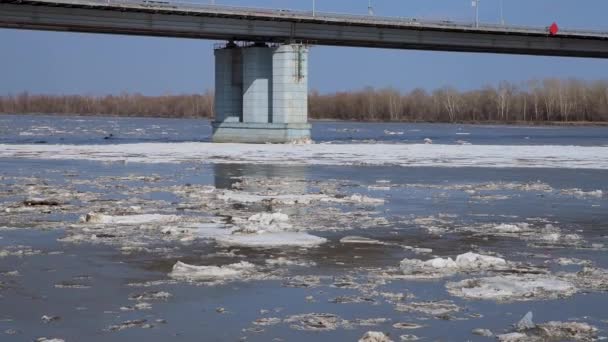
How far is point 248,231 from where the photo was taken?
1515 cm

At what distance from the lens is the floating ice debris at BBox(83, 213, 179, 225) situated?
16531 millimetres

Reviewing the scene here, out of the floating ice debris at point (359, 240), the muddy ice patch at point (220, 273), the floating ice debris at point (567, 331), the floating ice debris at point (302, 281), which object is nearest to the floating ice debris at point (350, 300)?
the floating ice debris at point (302, 281)

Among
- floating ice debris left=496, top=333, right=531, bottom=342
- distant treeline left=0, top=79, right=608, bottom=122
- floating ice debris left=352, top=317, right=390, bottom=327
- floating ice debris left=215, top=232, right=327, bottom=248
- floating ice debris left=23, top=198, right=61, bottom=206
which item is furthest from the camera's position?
distant treeline left=0, top=79, right=608, bottom=122

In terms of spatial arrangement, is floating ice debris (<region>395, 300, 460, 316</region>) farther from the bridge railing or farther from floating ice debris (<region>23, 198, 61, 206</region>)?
the bridge railing

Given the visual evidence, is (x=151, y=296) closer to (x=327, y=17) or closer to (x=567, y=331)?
(x=567, y=331)

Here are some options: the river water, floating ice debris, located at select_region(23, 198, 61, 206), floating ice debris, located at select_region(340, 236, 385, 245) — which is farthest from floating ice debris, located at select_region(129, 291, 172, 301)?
floating ice debris, located at select_region(23, 198, 61, 206)

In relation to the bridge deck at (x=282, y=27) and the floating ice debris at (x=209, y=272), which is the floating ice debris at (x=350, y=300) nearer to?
the floating ice debris at (x=209, y=272)

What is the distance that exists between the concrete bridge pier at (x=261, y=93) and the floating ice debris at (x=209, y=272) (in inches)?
1912

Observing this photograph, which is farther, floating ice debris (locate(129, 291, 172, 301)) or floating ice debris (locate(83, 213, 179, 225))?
floating ice debris (locate(83, 213, 179, 225))

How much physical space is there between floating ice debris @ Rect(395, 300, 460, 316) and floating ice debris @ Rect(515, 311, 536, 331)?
2.82ft

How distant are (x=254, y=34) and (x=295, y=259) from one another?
49.8 m

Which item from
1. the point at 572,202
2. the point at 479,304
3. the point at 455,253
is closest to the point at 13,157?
the point at 572,202

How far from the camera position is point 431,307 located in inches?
376

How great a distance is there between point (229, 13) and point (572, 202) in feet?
132
